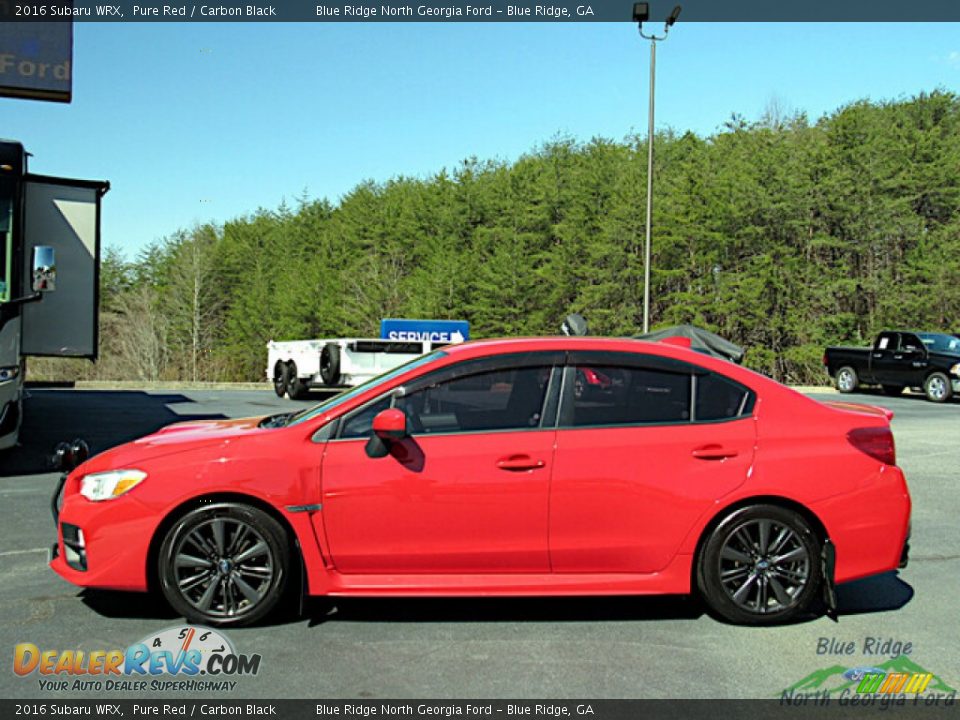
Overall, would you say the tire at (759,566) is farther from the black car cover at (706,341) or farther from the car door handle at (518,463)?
the black car cover at (706,341)

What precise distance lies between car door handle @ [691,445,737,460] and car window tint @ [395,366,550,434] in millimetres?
867

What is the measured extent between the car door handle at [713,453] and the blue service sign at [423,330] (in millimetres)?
17679

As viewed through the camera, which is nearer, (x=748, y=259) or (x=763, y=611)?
(x=763, y=611)

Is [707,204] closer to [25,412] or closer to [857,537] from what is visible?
[25,412]

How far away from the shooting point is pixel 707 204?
46.2 metres

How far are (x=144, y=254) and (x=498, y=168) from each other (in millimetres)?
31822

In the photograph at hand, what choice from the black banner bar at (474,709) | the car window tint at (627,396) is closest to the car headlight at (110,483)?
the black banner bar at (474,709)

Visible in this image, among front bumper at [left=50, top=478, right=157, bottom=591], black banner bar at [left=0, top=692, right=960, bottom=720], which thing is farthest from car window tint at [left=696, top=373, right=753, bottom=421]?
front bumper at [left=50, top=478, right=157, bottom=591]

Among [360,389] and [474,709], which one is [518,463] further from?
[474,709]

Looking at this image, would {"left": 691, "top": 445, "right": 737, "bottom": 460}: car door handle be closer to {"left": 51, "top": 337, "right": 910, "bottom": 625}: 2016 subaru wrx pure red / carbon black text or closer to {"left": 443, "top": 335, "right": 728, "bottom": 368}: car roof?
{"left": 51, "top": 337, "right": 910, "bottom": 625}: 2016 subaru wrx pure red / carbon black text

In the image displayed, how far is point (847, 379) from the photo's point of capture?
1057 inches

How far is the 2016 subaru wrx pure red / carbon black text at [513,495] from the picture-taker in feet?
15.5

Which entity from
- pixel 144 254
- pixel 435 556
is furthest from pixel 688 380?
pixel 144 254

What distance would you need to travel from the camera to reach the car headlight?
15.6ft
